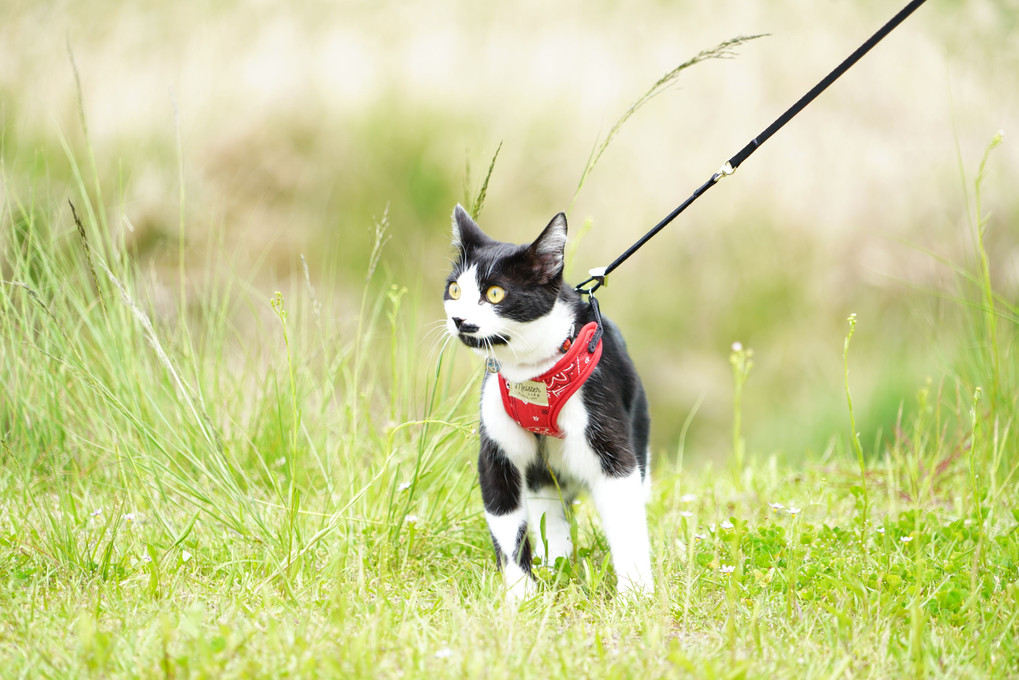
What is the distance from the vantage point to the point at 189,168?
5273mm

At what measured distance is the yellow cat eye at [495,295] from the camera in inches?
71.4

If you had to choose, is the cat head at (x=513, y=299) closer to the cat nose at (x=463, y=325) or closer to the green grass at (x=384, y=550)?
the cat nose at (x=463, y=325)

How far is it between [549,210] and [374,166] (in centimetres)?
137

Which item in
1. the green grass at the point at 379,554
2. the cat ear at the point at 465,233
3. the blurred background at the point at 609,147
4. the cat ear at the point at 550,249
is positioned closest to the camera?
the green grass at the point at 379,554

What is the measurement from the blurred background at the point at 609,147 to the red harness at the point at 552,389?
2875 mm

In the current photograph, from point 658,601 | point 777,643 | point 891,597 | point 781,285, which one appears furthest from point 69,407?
point 781,285

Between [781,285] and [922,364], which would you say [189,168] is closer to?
[781,285]

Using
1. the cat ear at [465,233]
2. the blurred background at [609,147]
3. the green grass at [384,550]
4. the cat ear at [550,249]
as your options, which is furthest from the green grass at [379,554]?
the blurred background at [609,147]

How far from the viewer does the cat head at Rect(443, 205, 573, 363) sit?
1.79m

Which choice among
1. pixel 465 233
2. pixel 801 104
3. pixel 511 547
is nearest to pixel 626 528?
pixel 511 547

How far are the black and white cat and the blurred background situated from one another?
277 cm

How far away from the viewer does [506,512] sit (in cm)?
193

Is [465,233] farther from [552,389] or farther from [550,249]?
[552,389]

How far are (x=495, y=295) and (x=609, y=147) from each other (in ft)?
14.5
